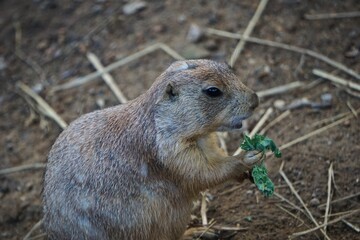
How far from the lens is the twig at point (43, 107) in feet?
21.5

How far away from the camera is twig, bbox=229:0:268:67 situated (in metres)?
6.65

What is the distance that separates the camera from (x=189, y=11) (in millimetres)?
7305

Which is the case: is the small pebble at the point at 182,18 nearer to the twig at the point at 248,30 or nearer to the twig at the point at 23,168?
the twig at the point at 248,30

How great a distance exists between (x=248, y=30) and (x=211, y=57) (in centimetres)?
61

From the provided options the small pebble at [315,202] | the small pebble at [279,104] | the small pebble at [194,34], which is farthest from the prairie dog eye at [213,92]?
the small pebble at [194,34]

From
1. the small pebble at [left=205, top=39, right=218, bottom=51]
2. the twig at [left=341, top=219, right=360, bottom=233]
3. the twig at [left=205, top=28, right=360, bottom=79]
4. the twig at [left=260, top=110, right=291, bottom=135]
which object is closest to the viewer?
the twig at [left=341, top=219, right=360, bottom=233]

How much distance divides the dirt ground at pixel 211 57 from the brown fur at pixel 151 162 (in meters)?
0.89

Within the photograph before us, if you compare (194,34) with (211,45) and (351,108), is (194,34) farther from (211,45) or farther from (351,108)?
(351,108)

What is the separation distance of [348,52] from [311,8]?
0.87 metres

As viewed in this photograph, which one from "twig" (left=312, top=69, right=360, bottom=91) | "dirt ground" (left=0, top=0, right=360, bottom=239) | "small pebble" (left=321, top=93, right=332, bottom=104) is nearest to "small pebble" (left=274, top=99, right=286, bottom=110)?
"dirt ground" (left=0, top=0, right=360, bottom=239)

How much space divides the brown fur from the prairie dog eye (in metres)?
0.03

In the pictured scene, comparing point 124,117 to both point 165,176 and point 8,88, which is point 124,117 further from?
point 8,88

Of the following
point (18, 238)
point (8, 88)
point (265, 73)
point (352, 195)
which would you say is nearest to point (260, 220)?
point (352, 195)

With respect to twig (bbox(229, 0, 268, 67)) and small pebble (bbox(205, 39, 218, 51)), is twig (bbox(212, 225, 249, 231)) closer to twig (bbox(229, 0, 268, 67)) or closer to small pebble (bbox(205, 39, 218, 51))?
twig (bbox(229, 0, 268, 67))
